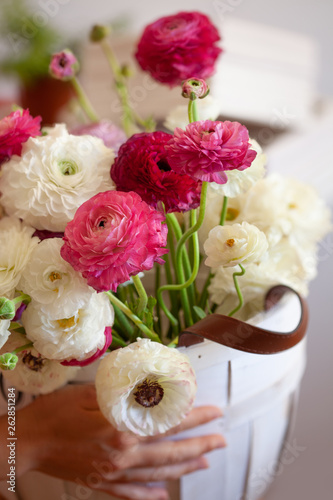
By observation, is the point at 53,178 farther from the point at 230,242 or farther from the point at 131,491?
the point at 131,491

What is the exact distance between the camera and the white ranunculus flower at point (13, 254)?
0.28 metres

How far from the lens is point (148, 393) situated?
286 mm

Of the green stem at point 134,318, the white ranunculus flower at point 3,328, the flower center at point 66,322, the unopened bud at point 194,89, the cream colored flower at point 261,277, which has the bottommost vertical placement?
the cream colored flower at point 261,277

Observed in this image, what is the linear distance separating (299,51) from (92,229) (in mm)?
738

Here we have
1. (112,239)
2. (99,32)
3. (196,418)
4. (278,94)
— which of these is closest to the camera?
(112,239)

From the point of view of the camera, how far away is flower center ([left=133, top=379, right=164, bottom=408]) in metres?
0.29

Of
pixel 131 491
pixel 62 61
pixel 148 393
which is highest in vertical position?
pixel 62 61

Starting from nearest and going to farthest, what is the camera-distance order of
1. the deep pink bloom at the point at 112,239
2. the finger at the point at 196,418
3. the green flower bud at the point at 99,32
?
1. the deep pink bloom at the point at 112,239
2. the finger at the point at 196,418
3. the green flower bud at the point at 99,32

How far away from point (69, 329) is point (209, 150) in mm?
123

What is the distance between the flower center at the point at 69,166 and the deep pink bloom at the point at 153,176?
26 millimetres

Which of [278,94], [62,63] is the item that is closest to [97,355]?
[62,63]

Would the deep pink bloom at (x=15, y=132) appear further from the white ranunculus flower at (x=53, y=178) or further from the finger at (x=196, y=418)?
the finger at (x=196, y=418)

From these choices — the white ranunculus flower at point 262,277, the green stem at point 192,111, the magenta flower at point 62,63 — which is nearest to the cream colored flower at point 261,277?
the white ranunculus flower at point 262,277

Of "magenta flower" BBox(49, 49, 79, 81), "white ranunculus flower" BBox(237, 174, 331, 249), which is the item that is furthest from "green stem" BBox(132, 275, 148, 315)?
"magenta flower" BBox(49, 49, 79, 81)
